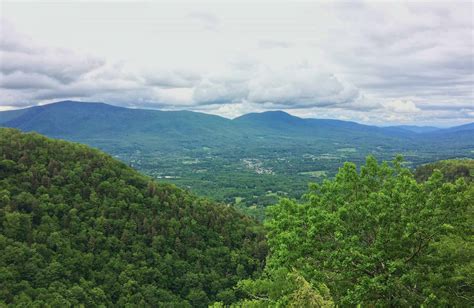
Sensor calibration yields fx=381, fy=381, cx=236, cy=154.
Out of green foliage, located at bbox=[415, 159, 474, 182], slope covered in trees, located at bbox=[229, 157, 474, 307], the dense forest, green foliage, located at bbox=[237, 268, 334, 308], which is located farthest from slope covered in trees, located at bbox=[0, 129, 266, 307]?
green foliage, located at bbox=[415, 159, 474, 182]

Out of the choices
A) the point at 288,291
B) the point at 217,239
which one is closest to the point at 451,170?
the point at 217,239

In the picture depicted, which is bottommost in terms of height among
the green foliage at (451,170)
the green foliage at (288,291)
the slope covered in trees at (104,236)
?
the slope covered in trees at (104,236)

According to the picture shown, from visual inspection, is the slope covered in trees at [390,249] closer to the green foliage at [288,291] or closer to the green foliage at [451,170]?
the green foliage at [288,291]

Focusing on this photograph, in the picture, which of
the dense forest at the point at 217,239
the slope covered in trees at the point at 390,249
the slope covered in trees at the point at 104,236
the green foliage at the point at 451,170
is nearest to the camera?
the slope covered in trees at the point at 390,249

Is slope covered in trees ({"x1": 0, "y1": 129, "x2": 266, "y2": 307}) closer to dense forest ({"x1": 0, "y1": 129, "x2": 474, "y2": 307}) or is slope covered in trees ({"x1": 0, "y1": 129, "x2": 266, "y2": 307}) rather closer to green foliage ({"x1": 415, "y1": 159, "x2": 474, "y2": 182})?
dense forest ({"x1": 0, "y1": 129, "x2": 474, "y2": 307})

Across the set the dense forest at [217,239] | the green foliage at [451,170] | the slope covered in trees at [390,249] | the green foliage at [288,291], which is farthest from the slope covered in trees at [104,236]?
the green foliage at [451,170]
